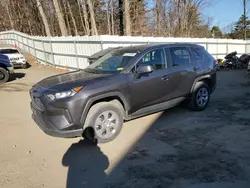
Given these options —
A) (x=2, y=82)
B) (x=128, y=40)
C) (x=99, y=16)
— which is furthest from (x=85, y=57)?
(x=99, y=16)

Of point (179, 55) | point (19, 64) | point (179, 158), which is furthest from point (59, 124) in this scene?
point (19, 64)

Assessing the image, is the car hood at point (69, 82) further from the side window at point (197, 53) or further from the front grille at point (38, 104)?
the side window at point (197, 53)

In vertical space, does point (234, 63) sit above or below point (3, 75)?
below

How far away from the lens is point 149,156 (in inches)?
154

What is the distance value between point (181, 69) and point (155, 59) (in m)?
0.74

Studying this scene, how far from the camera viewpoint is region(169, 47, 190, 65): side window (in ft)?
18.0

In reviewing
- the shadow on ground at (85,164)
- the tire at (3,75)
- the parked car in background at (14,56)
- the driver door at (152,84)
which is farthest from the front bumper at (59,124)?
the parked car in background at (14,56)

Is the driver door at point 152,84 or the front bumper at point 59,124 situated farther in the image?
the driver door at point 152,84

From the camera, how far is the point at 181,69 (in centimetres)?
554

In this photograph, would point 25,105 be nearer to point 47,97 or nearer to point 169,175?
point 47,97

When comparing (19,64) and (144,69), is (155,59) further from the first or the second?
(19,64)

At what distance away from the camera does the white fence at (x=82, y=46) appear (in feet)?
37.1

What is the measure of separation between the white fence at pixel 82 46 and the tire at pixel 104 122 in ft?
22.3

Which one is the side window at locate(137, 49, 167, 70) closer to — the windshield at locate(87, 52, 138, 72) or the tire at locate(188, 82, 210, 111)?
the windshield at locate(87, 52, 138, 72)
